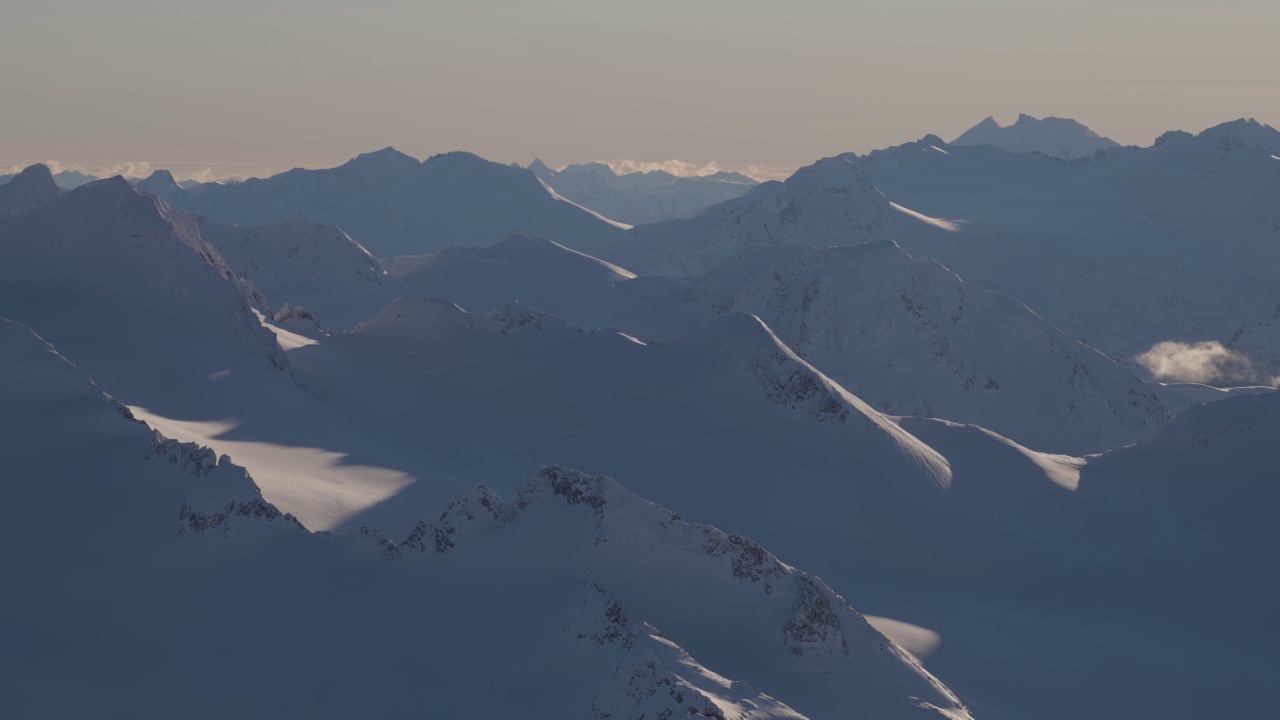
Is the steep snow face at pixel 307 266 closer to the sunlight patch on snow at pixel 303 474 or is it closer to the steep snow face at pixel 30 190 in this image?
the steep snow face at pixel 30 190

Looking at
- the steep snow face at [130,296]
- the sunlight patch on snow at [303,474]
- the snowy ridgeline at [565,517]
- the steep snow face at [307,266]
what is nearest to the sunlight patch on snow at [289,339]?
the snowy ridgeline at [565,517]


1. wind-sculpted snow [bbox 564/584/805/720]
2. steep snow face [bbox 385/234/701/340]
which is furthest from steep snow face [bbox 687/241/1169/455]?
wind-sculpted snow [bbox 564/584/805/720]

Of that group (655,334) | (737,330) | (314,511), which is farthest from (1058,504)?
Answer: (655,334)

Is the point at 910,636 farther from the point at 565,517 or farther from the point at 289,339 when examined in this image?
the point at 289,339

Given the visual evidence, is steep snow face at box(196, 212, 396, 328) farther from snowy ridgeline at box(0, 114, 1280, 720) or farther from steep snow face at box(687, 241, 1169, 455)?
snowy ridgeline at box(0, 114, 1280, 720)

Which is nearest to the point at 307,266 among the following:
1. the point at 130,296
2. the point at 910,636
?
the point at 130,296

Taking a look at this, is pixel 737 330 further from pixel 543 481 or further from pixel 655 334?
pixel 655 334
